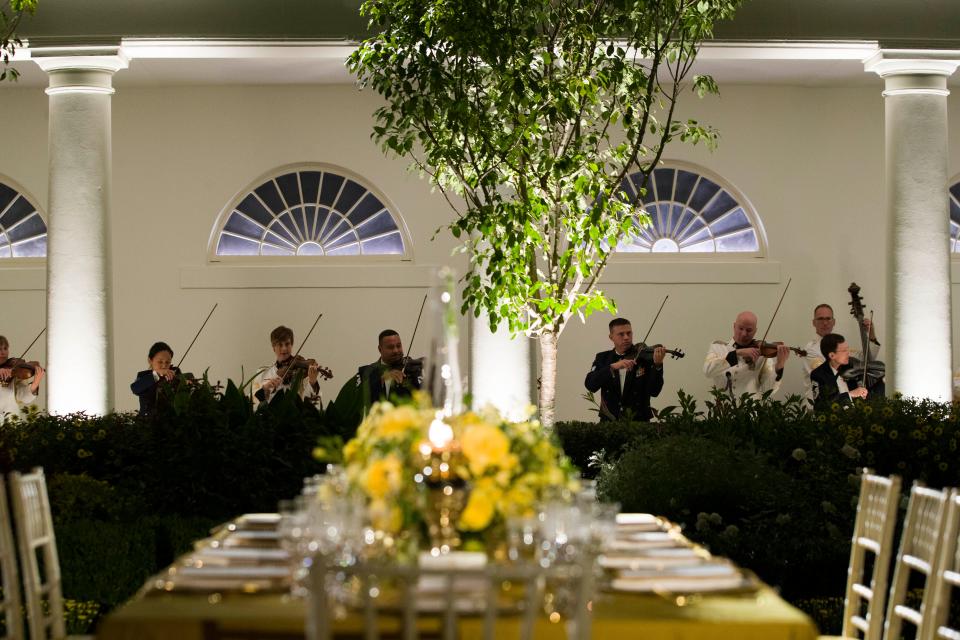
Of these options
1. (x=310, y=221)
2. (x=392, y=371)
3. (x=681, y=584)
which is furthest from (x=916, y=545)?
(x=310, y=221)

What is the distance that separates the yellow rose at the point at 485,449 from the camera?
12.0 feet

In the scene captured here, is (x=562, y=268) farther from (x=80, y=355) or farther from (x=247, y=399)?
(x=80, y=355)

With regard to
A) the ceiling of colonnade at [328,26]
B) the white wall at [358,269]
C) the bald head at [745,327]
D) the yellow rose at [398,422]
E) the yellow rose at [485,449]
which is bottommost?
the yellow rose at [485,449]

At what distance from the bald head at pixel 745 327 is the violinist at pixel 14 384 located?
671 cm

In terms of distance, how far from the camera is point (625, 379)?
11.3m

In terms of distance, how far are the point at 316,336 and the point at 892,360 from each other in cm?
619

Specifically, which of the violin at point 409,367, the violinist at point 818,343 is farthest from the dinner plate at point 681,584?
the violinist at point 818,343

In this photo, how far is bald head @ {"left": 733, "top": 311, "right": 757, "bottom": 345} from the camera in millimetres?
11820

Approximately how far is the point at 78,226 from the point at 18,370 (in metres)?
2.29

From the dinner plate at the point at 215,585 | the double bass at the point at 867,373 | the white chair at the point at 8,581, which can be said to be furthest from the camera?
the double bass at the point at 867,373

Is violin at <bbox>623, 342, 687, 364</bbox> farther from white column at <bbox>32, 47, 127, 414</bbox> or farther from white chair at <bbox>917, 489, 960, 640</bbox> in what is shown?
white chair at <bbox>917, 489, 960, 640</bbox>

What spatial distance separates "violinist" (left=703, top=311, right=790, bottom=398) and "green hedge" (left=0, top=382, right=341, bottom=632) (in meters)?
5.14

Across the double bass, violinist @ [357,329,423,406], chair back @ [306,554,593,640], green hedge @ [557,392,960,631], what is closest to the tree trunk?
green hedge @ [557,392,960,631]

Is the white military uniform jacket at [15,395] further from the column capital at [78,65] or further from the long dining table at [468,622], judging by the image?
the long dining table at [468,622]
